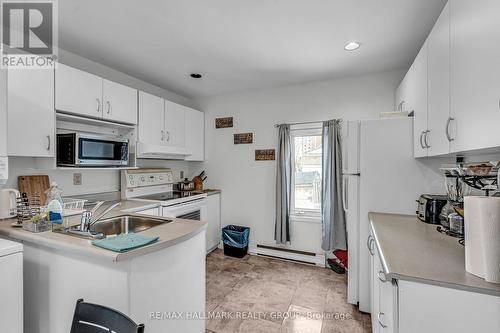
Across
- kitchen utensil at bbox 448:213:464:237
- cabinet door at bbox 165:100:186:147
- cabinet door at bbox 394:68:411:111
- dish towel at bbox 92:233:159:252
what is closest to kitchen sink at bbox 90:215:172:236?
dish towel at bbox 92:233:159:252

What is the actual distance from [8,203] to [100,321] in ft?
4.99

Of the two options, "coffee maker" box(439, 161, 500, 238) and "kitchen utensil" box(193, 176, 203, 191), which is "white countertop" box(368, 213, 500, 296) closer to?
"coffee maker" box(439, 161, 500, 238)

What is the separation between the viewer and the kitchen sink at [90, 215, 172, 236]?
71.7 inches

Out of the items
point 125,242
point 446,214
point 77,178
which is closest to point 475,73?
point 446,214

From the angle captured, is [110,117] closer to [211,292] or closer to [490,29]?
[211,292]

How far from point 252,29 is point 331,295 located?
2.59 m

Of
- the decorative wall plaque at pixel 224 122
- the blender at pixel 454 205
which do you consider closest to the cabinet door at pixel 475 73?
the blender at pixel 454 205

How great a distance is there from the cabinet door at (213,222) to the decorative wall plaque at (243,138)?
90 cm

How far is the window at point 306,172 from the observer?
3.29 metres

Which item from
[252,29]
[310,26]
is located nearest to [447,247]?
[310,26]

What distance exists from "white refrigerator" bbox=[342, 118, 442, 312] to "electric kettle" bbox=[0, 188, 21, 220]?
8.89 feet

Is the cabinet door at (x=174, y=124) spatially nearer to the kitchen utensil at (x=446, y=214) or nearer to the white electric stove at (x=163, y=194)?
the white electric stove at (x=163, y=194)

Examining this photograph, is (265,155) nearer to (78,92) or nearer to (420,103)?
(420,103)

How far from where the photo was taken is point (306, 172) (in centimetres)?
337
